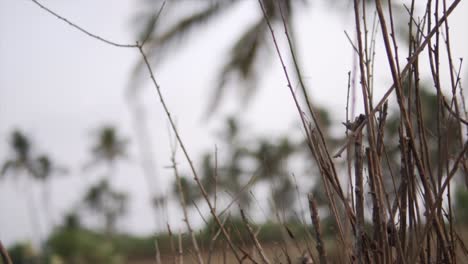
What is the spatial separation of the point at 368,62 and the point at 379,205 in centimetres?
29

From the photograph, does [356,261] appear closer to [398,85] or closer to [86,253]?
[398,85]

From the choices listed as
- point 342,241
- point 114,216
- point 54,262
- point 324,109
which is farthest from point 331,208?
point 114,216

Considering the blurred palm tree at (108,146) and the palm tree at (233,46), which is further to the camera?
the blurred palm tree at (108,146)

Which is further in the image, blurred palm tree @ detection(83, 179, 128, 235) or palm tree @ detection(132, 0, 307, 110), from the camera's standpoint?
blurred palm tree @ detection(83, 179, 128, 235)

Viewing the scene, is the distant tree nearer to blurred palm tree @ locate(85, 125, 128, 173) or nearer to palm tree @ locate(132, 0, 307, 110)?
blurred palm tree @ locate(85, 125, 128, 173)

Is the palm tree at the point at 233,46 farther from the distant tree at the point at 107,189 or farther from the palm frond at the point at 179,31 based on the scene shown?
the distant tree at the point at 107,189

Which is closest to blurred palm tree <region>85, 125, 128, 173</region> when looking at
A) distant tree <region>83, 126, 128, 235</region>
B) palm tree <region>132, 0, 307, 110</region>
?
distant tree <region>83, 126, 128, 235</region>

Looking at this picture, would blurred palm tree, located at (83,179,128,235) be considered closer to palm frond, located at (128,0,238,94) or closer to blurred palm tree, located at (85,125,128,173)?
blurred palm tree, located at (85,125,128,173)

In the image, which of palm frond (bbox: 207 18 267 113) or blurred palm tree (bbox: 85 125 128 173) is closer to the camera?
palm frond (bbox: 207 18 267 113)

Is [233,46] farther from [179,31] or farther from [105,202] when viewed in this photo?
[105,202]

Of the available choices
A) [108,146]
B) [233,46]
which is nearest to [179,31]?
[233,46]

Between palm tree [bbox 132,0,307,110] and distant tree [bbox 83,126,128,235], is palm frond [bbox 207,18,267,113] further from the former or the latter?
distant tree [bbox 83,126,128,235]

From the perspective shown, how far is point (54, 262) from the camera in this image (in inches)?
835

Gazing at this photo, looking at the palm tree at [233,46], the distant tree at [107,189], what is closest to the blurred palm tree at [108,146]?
the distant tree at [107,189]
